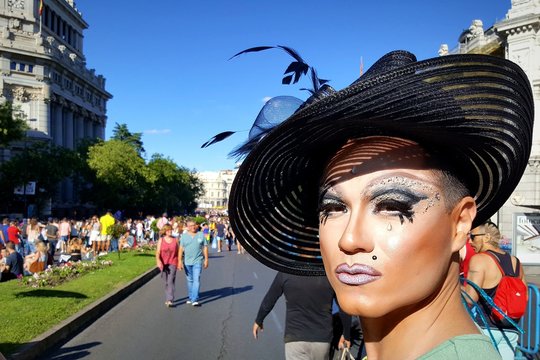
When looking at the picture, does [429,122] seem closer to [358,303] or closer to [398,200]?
[398,200]

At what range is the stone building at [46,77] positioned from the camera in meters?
57.3

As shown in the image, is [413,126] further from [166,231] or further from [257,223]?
[166,231]

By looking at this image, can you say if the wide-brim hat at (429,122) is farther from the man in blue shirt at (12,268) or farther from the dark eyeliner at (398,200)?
the man in blue shirt at (12,268)

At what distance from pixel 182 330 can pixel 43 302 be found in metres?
3.10

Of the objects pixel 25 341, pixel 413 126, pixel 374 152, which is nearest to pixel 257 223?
pixel 374 152

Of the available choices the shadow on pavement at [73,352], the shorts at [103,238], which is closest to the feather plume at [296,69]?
the shadow on pavement at [73,352]

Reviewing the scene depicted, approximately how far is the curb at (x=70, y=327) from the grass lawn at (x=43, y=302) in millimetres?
131

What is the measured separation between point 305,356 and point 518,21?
80.2ft

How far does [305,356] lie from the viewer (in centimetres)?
480

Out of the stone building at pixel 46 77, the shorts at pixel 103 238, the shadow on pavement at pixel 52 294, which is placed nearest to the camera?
the shadow on pavement at pixel 52 294

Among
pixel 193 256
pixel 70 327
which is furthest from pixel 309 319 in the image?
pixel 193 256

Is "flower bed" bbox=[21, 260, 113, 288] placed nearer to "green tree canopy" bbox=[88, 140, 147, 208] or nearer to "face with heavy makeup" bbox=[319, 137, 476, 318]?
"face with heavy makeup" bbox=[319, 137, 476, 318]

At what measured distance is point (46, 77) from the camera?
198 ft

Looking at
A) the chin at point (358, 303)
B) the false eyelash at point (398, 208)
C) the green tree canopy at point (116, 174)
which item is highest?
the green tree canopy at point (116, 174)
